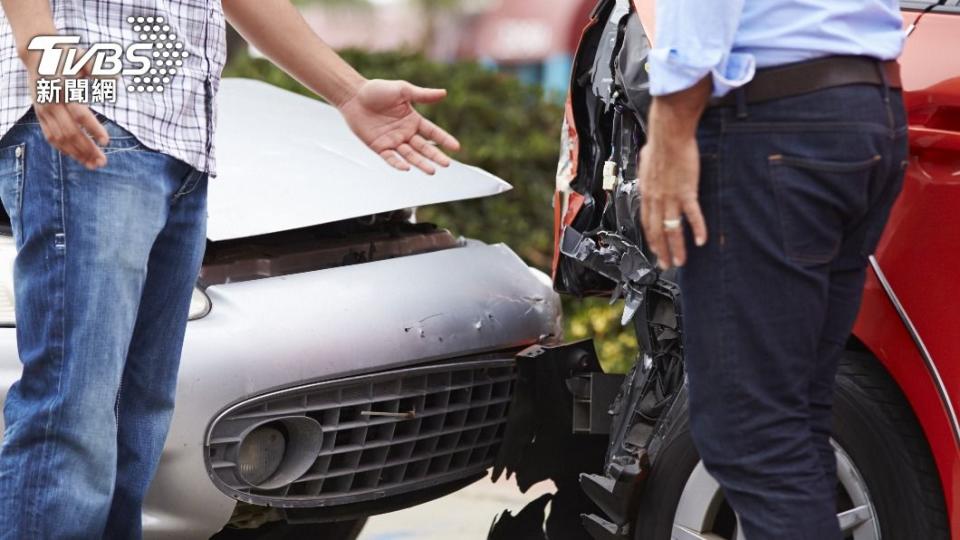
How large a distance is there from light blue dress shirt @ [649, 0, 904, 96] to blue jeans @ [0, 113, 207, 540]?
3.04ft

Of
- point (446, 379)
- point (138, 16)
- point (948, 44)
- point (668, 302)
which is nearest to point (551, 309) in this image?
point (446, 379)

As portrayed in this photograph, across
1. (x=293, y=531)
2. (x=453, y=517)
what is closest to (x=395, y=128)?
(x=293, y=531)

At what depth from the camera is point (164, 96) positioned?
242 cm

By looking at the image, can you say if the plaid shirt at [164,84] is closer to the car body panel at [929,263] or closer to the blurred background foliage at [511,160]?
the car body panel at [929,263]

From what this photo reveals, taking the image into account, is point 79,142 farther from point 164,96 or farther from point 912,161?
point 912,161

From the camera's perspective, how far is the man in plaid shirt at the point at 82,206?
231 centimetres

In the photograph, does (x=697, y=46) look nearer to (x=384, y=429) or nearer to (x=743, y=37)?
(x=743, y=37)

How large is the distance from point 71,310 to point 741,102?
3.75 ft

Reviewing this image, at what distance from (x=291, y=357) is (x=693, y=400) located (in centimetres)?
114

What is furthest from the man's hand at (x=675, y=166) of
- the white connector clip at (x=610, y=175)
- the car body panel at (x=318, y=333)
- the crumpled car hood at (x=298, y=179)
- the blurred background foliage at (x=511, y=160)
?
the blurred background foliage at (x=511, y=160)

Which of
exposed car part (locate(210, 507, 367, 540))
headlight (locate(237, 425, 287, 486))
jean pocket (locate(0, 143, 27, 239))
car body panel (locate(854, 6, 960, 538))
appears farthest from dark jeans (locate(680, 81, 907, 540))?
exposed car part (locate(210, 507, 367, 540))

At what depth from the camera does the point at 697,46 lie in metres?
1.98

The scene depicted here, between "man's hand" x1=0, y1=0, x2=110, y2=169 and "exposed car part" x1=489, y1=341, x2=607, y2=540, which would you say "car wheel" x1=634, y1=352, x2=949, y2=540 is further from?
"man's hand" x1=0, y1=0, x2=110, y2=169

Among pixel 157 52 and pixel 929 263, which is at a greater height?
pixel 157 52
